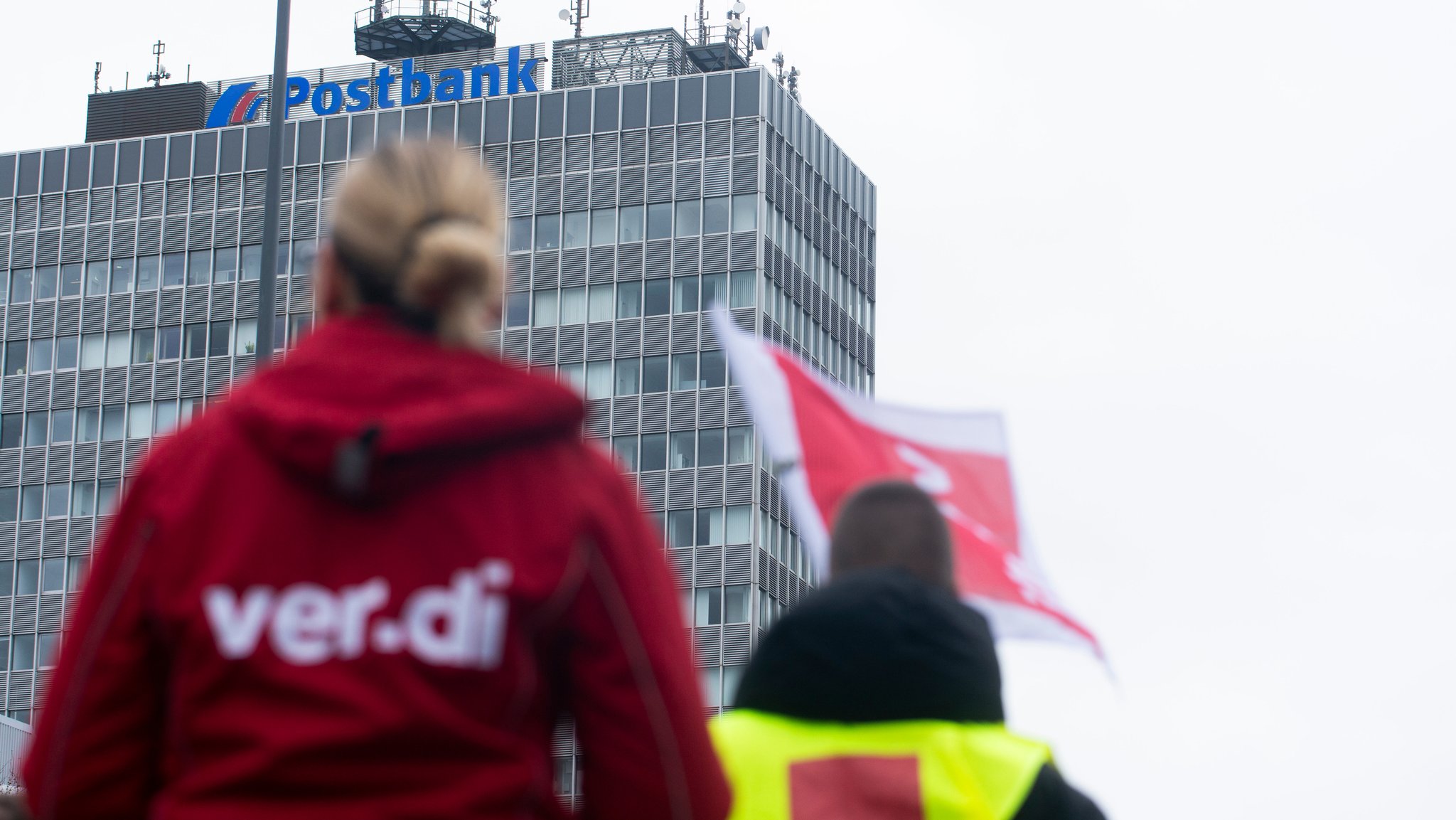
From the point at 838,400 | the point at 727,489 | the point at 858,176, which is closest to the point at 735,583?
the point at 727,489

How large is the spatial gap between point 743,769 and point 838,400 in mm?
1531

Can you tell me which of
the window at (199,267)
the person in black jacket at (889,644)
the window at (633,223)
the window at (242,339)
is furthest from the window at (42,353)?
the person in black jacket at (889,644)

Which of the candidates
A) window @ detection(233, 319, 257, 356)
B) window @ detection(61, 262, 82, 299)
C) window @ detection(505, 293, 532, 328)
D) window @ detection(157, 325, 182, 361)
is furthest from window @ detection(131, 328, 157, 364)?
window @ detection(505, 293, 532, 328)

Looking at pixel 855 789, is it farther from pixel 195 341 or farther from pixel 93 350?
pixel 93 350

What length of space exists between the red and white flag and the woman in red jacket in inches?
103

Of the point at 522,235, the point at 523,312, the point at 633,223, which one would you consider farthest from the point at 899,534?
the point at 522,235

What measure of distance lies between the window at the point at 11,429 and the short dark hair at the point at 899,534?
72360mm

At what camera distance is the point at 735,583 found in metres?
67.0

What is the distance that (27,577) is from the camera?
238 feet

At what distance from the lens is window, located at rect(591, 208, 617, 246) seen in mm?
69875

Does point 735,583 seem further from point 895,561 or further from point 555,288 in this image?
point 895,561

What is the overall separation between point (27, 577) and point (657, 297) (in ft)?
70.2

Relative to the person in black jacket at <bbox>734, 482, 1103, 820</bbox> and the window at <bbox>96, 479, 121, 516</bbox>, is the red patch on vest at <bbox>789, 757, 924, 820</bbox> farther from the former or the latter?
the window at <bbox>96, 479, 121, 516</bbox>

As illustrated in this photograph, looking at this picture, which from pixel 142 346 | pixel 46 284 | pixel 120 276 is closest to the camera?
pixel 142 346
